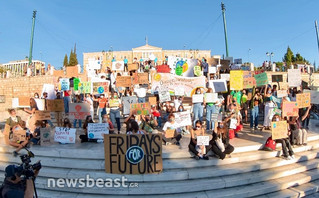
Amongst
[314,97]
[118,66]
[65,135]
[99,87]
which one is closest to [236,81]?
[314,97]

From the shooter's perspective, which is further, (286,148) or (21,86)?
(21,86)

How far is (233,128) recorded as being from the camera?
7.07 m

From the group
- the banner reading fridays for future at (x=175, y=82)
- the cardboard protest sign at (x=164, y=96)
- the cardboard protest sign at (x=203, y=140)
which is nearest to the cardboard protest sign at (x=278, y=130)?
the cardboard protest sign at (x=203, y=140)

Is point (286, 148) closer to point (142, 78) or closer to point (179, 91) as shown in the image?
point (179, 91)

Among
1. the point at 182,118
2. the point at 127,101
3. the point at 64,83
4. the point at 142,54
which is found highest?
the point at 142,54

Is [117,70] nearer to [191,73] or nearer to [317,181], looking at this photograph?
[191,73]

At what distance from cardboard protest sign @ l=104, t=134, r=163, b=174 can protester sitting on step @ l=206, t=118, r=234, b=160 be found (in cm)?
158

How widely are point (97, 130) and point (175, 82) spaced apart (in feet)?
15.1

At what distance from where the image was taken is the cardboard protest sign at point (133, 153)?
196 inches

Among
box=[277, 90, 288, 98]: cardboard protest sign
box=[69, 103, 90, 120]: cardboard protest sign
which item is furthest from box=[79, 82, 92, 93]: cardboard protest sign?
box=[277, 90, 288, 98]: cardboard protest sign

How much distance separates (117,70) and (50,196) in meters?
11.0

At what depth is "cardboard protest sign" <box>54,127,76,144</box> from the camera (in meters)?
6.67

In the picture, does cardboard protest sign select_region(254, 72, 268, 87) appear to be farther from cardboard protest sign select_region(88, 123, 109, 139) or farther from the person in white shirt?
cardboard protest sign select_region(88, 123, 109, 139)

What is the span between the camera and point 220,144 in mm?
5684
